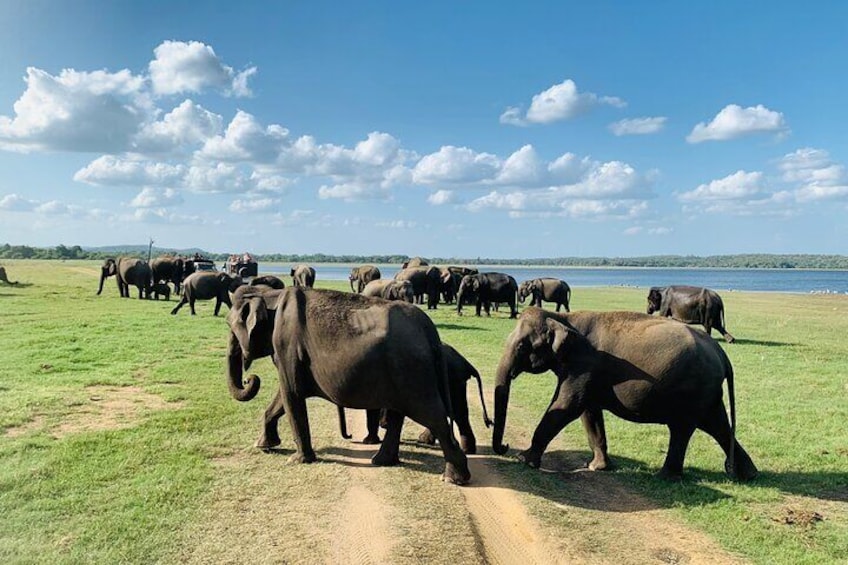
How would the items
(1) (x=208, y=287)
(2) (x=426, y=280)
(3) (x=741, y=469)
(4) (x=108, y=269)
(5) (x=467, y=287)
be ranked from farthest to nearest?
(4) (x=108, y=269), (2) (x=426, y=280), (5) (x=467, y=287), (1) (x=208, y=287), (3) (x=741, y=469)

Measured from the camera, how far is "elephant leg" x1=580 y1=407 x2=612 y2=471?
7625mm

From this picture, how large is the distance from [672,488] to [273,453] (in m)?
4.72

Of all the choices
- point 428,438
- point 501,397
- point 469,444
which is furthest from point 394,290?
point 501,397

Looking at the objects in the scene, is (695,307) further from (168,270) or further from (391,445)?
(168,270)

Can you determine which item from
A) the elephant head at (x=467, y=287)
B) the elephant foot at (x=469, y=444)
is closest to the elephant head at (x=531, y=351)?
the elephant foot at (x=469, y=444)

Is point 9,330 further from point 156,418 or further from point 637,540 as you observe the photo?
point 637,540

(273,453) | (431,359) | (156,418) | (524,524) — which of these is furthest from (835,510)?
(156,418)

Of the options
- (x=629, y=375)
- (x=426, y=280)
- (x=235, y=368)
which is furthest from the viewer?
(x=426, y=280)

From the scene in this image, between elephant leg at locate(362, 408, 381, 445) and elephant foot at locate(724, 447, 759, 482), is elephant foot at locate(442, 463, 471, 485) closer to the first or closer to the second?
elephant leg at locate(362, 408, 381, 445)

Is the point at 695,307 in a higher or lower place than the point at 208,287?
lower

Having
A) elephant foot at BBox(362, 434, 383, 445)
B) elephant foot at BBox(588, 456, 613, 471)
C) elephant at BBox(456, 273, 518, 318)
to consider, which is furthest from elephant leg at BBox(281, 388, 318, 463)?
elephant at BBox(456, 273, 518, 318)

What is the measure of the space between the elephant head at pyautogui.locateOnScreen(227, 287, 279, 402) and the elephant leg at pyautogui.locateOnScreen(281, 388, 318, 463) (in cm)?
52

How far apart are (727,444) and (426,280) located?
23.4 m

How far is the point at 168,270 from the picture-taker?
109 ft
